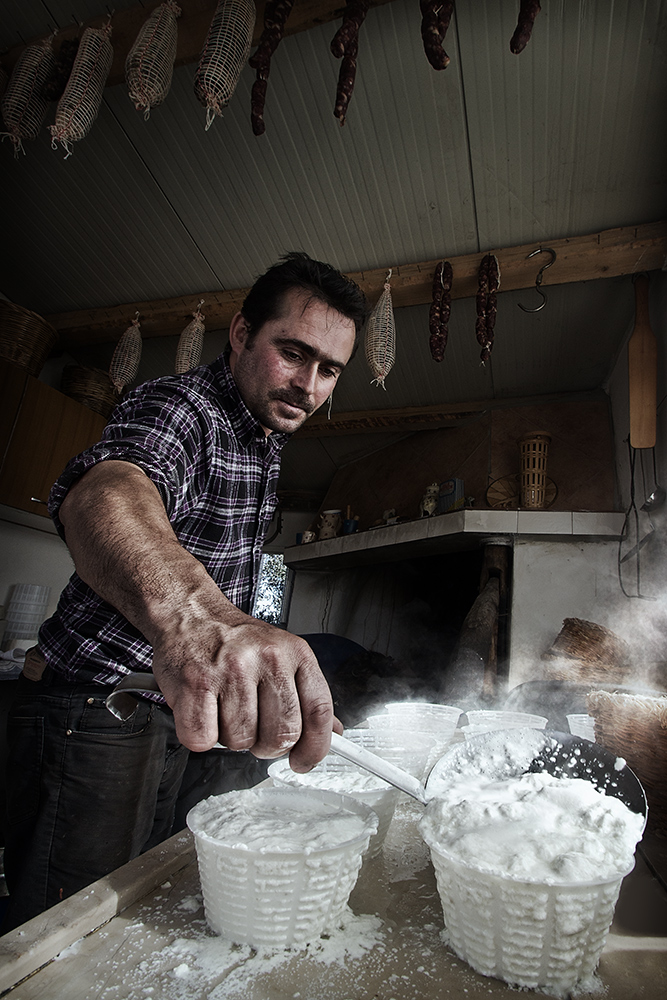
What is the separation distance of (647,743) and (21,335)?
4714 millimetres

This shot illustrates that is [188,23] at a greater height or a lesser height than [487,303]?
greater

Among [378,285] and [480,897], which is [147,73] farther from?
[480,897]

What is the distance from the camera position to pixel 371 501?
6.78 meters

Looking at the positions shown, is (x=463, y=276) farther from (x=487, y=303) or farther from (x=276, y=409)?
(x=276, y=409)

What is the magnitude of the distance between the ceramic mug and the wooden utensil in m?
4.18

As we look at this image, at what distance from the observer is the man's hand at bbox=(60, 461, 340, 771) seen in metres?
0.57

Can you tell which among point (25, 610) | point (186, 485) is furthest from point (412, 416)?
point (186, 485)

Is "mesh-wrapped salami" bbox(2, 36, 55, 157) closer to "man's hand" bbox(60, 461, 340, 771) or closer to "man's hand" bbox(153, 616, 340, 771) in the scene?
"man's hand" bbox(60, 461, 340, 771)

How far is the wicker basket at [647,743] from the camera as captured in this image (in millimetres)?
1141

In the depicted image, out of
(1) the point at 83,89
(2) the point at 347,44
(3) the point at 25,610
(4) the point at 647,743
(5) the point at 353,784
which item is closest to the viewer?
(5) the point at 353,784

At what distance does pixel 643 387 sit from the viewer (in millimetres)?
3236

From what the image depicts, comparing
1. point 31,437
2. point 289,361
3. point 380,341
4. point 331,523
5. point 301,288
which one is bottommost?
point 289,361

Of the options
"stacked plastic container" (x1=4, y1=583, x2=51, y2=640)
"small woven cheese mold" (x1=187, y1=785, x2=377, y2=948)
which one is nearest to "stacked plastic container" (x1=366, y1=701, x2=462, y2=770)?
"small woven cheese mold" (x1=187, y1=785, x2=377, y2=948)

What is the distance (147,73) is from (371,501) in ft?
16.8
